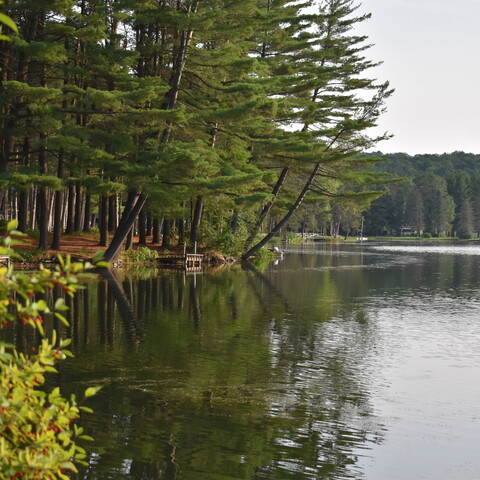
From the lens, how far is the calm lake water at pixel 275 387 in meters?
7.60

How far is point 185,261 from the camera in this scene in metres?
35.7

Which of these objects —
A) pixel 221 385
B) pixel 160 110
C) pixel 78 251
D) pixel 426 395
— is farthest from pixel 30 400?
pixel 78 251

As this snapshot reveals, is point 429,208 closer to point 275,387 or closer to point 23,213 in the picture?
point 23,213

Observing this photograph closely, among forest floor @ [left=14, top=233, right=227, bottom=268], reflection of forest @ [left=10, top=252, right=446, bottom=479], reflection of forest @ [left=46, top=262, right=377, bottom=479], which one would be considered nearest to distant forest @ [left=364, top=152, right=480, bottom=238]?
forest floor @ [left=14, top=233, right=227, bottom=268]

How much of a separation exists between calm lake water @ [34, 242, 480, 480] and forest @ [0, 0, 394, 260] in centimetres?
890

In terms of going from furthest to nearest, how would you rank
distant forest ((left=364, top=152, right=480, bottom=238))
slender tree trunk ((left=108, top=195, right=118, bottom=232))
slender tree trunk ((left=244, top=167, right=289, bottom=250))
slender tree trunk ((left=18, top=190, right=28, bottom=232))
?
distant forest ((left=364, top=152, right=480, bottom=238))
slender tree trunk ((left=244, top=167, right=289, bottom=250))
slender tree trunk ((left=108, top=195, right=118, bottom=232))
slender tree trunk ((left=18, top=190, right=28, bottom=232))

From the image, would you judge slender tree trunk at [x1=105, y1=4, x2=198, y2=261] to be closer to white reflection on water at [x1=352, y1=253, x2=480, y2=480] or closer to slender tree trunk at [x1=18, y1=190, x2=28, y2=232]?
slender tree trunk at [x1=18, y1=190, x2=28, y2=232]

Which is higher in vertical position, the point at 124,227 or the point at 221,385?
the point at 124,227

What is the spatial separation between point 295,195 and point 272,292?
22.4 metres

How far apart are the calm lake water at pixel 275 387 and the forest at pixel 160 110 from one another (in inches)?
350

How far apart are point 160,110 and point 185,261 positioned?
10.3 m

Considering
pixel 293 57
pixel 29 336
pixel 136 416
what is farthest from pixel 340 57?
pixel 136 416

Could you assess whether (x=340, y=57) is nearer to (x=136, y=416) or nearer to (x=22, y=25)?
(x=22, y=25)

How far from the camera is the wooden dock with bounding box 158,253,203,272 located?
117 ft
